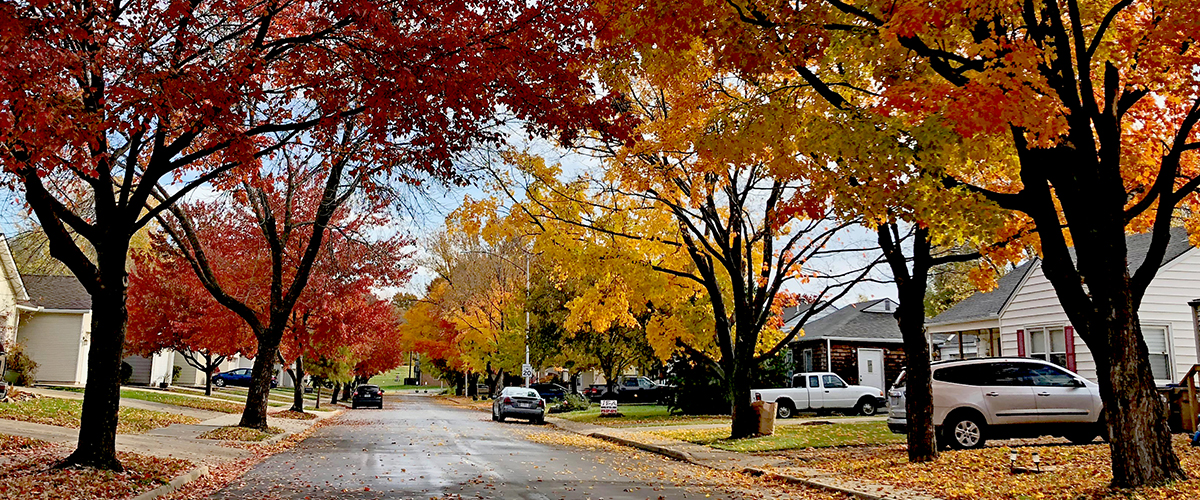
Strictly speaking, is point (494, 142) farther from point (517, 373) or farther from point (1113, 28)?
point (517, 373)

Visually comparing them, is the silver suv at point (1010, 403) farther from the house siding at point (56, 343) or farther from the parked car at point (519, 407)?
the house siding at point (56, 343)

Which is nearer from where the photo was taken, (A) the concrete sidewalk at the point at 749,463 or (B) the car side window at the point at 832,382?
(A) the concrete sidewalk at the point at 749,463

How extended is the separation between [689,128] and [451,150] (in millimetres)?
6798

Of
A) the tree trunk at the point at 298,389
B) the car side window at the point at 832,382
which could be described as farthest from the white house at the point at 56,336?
the car side window at the point at 832,382

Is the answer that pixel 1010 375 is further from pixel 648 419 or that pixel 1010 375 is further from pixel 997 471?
pixel 648 419

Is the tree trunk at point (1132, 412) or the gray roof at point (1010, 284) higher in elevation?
the gray roof at point (1010, 284)

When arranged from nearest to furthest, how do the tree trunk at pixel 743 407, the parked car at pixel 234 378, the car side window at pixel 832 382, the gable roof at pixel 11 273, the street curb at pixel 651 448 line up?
the street curb at pixel 651 448
the tree trunk at pixel 743 407
the car side window at pixel 832 382
the gable roof at pixel 11 273
the parked car at pixel 234 378

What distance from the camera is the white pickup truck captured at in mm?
29969

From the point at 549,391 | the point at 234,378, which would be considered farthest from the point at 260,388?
the point at 234,378

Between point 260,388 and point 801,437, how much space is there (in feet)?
43.5

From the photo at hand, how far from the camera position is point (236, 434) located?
61.8 feet

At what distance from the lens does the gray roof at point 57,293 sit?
36250mm

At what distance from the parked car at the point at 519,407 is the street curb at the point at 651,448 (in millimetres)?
7759

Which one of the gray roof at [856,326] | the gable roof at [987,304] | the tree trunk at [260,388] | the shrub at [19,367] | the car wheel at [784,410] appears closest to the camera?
the tree trunk at [260,388]
